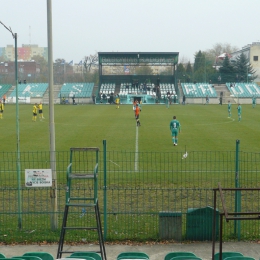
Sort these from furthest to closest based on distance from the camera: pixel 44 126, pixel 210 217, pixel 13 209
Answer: pixel 44 126, pixel 13 209, pixel 210 217

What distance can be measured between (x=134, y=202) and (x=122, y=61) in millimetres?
60739

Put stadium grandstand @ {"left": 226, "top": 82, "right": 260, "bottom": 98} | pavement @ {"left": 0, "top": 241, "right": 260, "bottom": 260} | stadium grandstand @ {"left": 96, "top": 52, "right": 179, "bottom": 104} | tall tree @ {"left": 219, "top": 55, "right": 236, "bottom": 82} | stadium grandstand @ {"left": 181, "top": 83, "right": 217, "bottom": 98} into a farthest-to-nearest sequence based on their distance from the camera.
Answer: tall tree @ {"left": 219, "top": 55, "right": 236, "bottom": 82}
stadium grandstand @ {"left": 181, "top": 83, "right": 217, "bottom": 98}
stadium grandstand @ {"left": 226, "top": 82, "right": 260, "bottom": 98}
stadium grandstand @ {"left": 96, "top": 52, "right": 179, "bottom": 104}
pavement @ {"left": 0, "top": 241, "right": 260, "bottom": 260}

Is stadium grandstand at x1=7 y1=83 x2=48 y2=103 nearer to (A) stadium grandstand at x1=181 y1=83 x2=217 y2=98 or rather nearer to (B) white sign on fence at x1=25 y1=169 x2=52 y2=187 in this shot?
(A) stadium grandstand at x1=181 y1=83 x2=217 y2=98

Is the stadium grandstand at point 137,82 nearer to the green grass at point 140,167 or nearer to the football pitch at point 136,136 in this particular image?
the green grass at point 140,167

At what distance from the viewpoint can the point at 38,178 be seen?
11.2 meters

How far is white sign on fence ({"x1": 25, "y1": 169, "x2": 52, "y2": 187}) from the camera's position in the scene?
11.2 metres

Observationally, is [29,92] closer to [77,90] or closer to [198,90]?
[77,90]

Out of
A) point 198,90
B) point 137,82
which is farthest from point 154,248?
point 198,90

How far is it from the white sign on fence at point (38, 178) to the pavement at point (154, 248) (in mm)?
1482

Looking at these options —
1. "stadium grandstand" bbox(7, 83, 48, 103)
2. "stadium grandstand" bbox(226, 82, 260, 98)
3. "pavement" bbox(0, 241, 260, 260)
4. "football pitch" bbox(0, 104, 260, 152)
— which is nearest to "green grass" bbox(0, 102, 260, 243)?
"football pitch" bbox(0, 104, 260, 152)

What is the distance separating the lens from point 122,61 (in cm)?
7288

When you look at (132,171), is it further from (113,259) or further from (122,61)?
(122,61)

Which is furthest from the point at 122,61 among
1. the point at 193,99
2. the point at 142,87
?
the point at 193,99

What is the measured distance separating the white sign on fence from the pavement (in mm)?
1482
